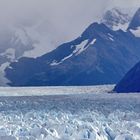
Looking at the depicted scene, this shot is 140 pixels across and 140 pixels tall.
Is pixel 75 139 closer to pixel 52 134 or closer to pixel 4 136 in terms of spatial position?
pixel 52 134

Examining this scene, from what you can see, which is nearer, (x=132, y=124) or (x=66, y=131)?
(x=66, y=131)

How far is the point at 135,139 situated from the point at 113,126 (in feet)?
19.6

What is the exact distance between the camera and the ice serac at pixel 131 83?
577 ft

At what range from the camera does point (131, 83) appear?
183 m

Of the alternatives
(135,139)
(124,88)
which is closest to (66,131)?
(135,139)

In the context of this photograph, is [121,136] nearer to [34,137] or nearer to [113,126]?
[34,137]

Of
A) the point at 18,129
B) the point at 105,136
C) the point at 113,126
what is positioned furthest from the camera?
the point at 113,126

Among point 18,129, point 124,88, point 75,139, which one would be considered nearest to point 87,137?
point 75,139

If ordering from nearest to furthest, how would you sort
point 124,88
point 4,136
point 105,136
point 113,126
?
1. point 4,136
2. point 105,136
3. point 113,126
4. point 124,88

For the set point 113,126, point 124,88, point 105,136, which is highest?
point 105,136

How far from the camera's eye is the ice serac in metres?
176

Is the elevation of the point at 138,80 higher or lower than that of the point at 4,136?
lower

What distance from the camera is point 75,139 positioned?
77.9 feet

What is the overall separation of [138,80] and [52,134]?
523 feet
